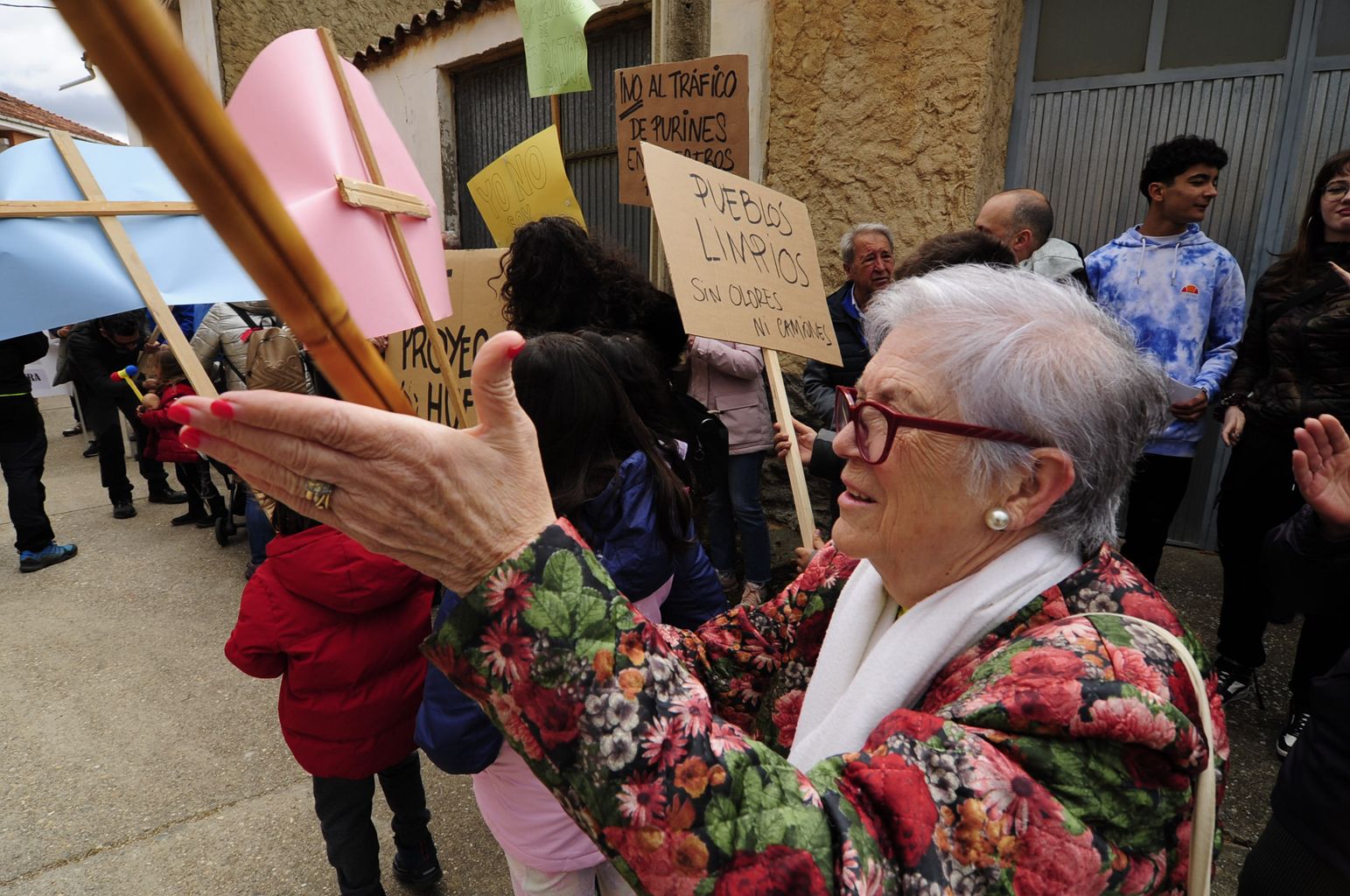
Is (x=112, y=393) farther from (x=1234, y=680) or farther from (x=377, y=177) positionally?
(x=1234, y=680)

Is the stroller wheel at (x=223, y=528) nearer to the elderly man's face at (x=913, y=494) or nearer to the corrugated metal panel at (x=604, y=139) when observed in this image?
the corrugated metal panel at (x=604, y=139)

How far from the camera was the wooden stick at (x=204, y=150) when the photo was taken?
1.31 ft

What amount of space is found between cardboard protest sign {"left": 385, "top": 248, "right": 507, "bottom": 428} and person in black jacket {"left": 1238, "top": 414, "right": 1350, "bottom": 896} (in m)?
2.30

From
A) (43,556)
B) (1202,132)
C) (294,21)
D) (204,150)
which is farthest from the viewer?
(294,21)

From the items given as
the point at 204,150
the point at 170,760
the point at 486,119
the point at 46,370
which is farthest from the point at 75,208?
the point at 46,370

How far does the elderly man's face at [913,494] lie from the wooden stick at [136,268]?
3.29 ft

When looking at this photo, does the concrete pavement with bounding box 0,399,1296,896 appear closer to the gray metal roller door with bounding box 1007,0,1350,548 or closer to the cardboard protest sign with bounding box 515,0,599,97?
the gray metal roller door with bounding box 1007,0,1350,548

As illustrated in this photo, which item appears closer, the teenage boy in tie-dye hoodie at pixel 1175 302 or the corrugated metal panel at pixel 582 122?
the teenage boy in tie-dye hoodie at pixel 1175 302

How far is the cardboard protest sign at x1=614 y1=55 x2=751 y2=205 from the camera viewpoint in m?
2.95

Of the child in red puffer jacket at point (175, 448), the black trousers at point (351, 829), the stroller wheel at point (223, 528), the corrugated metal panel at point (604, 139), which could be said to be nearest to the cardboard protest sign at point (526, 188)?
the corrugated metal panel at point (604, 139)

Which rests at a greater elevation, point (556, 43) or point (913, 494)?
point (556, 43)

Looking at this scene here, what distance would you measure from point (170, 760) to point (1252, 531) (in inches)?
165

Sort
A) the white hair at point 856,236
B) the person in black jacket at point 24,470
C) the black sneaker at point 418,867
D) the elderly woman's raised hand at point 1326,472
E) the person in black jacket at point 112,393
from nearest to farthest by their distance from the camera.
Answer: the elderly woman's raised hand at point 1326,472 < the black sneaker at point 418,867 < the white hair at point 856,236 < the person in black jacket at point 24,470 < the person in black jacket at point 112,393

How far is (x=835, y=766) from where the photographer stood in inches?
31.4
